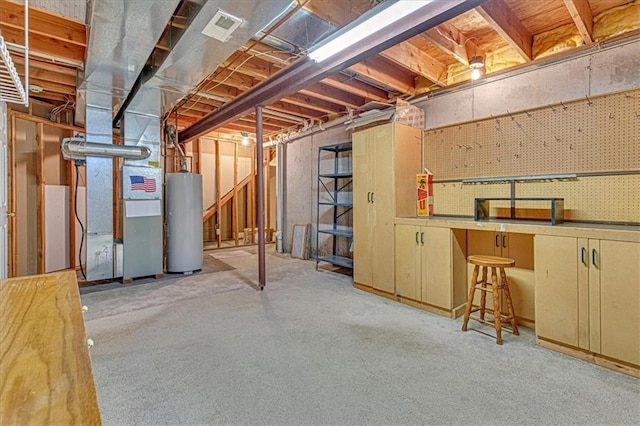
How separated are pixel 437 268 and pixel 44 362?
9.62 ft

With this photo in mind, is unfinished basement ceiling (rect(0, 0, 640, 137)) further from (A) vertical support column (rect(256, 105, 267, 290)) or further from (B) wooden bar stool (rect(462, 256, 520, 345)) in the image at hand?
Result: (B) wooden bar stool (rect(462, 256, 520, 345))

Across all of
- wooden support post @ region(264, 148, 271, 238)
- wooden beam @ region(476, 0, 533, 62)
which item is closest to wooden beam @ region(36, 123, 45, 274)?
wooden support post @ region(264, 148, 271, 238)

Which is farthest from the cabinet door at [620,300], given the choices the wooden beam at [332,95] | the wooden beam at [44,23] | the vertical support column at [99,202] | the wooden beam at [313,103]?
the vertical support column at [99,202]

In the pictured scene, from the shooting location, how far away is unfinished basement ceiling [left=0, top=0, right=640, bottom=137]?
2.46 m

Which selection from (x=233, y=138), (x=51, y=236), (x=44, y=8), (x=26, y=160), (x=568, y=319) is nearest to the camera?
(x=568, y=319)

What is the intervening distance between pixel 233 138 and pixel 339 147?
11.0 ft

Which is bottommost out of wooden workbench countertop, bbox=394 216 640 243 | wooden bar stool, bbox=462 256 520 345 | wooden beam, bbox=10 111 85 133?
wooden bar stool, bbox=462 256 520 345

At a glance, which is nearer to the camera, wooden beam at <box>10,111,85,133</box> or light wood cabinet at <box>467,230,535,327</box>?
light wood cabinet at <box>467,230,535,327</box>

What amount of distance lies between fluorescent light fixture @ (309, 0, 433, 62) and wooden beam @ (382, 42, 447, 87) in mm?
895

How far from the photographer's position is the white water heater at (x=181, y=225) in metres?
4.86

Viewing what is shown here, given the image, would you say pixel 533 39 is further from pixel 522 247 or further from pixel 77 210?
pixel 77 210

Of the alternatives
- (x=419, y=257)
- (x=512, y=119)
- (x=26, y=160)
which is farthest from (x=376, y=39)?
(x=26, y=160)

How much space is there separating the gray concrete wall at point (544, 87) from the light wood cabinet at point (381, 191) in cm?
48

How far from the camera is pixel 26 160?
14.4 feet
